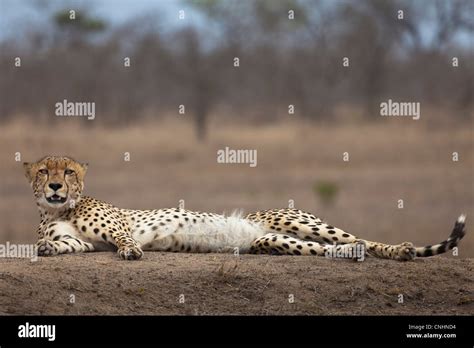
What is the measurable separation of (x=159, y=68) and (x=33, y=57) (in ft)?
8.82

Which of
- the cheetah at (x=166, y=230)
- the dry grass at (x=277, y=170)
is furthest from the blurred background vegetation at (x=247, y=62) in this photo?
the cheetah at (x=166, y=230)

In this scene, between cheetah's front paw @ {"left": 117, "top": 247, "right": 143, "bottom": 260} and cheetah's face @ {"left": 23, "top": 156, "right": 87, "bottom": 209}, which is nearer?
cheetah's front paw @ {"left": 117, "top": 247, "right": 143, "bottom": 260}

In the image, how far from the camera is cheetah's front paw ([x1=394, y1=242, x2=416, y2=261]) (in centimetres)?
650

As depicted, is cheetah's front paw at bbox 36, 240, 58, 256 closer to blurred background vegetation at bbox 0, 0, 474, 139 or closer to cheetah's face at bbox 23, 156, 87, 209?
cheetah's face at bbox 23, 156, 87, 209

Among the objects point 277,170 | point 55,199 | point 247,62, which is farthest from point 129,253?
point 247,62

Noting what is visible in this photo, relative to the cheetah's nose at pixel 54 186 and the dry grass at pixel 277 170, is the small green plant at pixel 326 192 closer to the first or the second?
the dry grass at pixel 277 170

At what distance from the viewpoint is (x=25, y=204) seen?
16016 millimetres

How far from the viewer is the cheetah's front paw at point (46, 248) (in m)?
6.41

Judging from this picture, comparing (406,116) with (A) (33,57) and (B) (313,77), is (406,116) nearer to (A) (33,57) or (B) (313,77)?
(B) (313,77)

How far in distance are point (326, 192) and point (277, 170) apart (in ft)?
8.48

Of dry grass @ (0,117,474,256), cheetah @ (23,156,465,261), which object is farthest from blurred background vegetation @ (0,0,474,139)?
cheetah @ (23,156,465,261)

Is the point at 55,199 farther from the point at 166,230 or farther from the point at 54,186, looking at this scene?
the point at 166,230

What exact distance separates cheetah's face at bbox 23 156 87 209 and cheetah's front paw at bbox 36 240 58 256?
32cm
